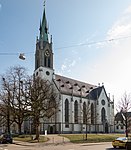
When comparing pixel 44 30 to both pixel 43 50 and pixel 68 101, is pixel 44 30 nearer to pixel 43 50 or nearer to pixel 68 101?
pixel 43 50

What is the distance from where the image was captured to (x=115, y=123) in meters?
86.0

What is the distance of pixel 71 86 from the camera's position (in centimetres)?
7138

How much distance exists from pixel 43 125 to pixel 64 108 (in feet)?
27.2

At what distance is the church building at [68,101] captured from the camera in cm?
6303

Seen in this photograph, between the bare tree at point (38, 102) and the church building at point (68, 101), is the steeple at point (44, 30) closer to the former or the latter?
the church building at point (68, 101)

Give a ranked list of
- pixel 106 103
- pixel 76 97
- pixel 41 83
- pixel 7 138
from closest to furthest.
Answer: pixel 7 138 → pixel 41 83 → pixel 76 97 → pixel 106 103

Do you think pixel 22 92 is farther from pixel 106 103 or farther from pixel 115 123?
pixel 115 123

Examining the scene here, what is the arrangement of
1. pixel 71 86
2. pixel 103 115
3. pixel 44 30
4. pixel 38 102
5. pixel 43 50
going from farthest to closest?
1. pixel 103 115
2. pixel 71 86
3. pixel 44 30
4. pixel 43 50
5. pixel 38 102

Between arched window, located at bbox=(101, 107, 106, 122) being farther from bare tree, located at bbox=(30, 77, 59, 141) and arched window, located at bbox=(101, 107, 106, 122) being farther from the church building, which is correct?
bare tree, located at bbox=(30, 77, 59, 141)

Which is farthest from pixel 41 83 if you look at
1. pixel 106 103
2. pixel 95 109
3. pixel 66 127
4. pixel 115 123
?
pixel 115 123

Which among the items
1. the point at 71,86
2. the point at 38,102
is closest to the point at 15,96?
the point at 38,102

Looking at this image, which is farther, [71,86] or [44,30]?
[71,86]

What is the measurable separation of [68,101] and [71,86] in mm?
6466

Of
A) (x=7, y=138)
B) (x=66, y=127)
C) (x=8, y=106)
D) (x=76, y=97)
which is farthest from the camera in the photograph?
(x=76, y=97)
